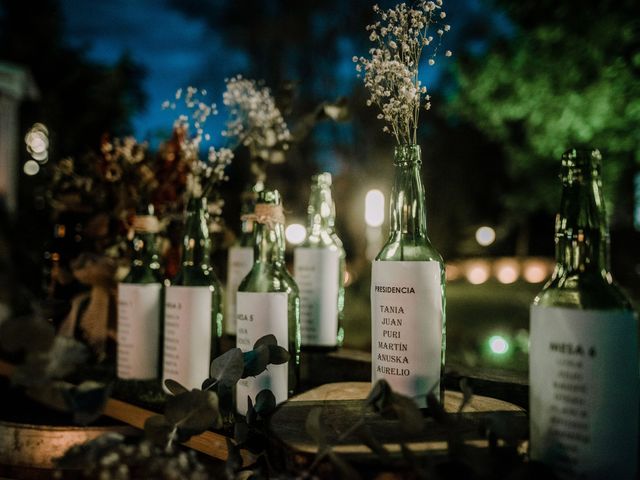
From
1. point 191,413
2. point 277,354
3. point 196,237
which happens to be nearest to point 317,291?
point 196,237

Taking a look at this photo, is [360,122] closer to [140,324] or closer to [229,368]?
[140,324]

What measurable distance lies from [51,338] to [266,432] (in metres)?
0.33

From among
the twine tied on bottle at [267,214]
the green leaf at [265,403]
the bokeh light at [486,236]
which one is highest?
the bokeh light at [486,236]

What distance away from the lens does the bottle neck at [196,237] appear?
1.15 metres

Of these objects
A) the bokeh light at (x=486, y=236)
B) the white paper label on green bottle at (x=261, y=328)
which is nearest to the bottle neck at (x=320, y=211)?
the white paper label on green bottle at (x=261, y=328)

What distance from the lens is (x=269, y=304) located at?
949 millimetres

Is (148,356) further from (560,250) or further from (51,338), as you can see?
(560,250)

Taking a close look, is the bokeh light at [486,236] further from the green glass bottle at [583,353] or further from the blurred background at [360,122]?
the green glass bottle at [583,353]

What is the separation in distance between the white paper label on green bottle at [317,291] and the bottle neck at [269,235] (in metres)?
0.22

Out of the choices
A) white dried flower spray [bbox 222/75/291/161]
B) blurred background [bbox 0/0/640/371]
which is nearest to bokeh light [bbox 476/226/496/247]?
blurred background [bbox 0/0/640/371]

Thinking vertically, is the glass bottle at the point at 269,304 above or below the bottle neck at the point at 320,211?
below

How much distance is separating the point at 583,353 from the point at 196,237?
77cm

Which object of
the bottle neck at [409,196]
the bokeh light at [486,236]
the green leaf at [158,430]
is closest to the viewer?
the green leaf at [158,430]

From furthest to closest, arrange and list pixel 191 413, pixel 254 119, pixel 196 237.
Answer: pixel 254 119
pixel 196 237
pixel 191 413
